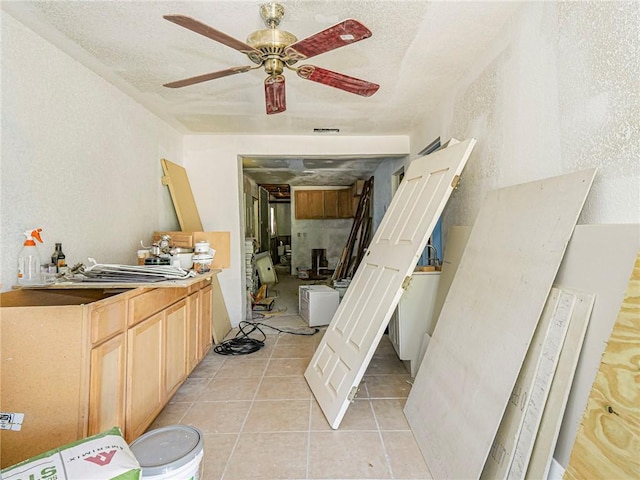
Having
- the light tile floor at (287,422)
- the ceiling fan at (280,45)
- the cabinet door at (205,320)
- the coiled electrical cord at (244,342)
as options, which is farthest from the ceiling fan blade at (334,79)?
the coiled electrical cord at (244,342)

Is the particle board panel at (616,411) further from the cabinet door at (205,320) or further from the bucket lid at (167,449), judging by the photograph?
the cabinet door at (205,320)

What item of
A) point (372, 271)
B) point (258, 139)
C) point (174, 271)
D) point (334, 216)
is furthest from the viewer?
point (334, 216)

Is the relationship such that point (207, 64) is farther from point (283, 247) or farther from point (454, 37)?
point (283, 247)

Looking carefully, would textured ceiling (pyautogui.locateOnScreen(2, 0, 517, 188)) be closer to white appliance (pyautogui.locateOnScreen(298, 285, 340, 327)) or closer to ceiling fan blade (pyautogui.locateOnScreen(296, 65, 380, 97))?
ceiling fan blade (pyautogui.locateOnScreen(296, 65, 380, 97))

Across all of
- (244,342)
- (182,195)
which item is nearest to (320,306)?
(244,342)

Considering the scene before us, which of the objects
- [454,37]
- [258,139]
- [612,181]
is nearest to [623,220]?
[612,181]

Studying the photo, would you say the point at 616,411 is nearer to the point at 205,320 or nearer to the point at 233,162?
the point at 205,320

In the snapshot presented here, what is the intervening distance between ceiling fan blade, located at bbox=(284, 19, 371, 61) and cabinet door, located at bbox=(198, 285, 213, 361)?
2.11m

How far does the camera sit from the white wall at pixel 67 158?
1.72 m

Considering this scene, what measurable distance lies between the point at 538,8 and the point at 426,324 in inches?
84.2

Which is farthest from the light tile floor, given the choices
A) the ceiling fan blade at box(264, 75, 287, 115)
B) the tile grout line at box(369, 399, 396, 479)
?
the ceiling fan blade at box(264, 75, 287, 115)

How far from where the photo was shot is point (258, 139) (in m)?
4.11

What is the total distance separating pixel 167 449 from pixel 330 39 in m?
1.95

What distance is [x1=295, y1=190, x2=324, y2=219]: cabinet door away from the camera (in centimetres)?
857
